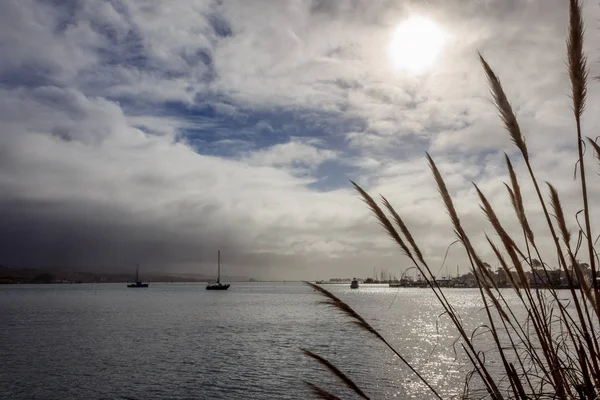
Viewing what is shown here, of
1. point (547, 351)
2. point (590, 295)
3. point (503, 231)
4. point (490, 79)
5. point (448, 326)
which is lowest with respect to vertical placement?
point (448, 326)

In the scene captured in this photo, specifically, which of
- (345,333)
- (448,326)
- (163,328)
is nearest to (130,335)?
(163,328)

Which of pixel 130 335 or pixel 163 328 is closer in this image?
pixel 130 335

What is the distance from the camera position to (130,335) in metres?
47.4

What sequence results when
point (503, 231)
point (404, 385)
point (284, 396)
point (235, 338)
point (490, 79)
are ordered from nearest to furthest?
point (490, 79) < point (503, 231) < point (284, 396) < point (404, 385) < point (235, 338)

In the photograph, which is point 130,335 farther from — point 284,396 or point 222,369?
point 284,396

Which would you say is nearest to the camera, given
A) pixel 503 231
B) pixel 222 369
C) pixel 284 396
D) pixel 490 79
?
pixel 490 79

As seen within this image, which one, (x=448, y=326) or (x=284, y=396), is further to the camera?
(x=448, y=326)

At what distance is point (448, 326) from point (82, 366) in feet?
159

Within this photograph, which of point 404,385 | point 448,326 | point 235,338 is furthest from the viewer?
point 448,326

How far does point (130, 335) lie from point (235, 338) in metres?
11.6

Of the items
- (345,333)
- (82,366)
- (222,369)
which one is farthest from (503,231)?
(345,333)

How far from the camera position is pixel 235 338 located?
44844 mm

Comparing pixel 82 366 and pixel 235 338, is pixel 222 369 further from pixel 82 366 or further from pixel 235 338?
pixel 235 338

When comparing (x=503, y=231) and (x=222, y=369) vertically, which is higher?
(x=503, y=231)
